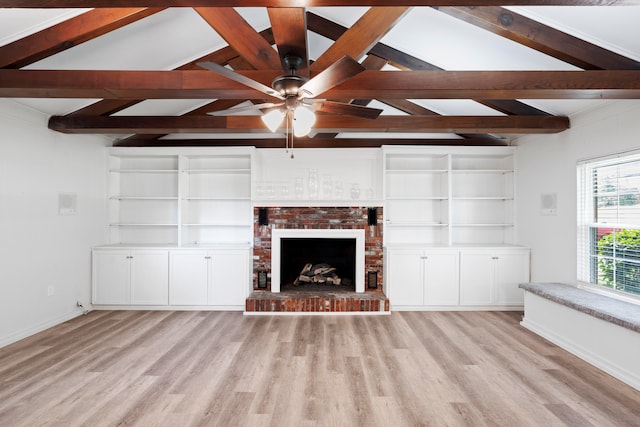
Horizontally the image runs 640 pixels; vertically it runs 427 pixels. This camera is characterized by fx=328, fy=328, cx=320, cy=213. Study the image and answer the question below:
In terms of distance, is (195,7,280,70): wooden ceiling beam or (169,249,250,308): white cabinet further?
(169,249,250,308): white cabinet

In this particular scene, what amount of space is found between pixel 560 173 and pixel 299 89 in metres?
3.68

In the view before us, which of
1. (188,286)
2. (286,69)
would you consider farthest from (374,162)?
(188,286)

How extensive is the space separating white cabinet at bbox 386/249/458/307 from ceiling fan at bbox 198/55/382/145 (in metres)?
2.71

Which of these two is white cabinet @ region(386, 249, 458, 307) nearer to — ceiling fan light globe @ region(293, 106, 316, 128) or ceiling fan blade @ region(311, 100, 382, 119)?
ceiling fan blade @ region(311, 100, 382, 119)

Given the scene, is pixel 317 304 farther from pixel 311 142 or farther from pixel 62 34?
pixel 62 34

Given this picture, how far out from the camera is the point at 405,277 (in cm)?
473

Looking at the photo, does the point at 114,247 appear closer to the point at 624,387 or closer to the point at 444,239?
the point at 444,239

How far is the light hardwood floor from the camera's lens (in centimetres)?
226

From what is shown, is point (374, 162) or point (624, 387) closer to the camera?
point (624, 387)

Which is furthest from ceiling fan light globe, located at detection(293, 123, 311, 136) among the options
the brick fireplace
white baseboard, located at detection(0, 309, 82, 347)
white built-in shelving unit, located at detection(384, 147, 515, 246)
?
white baseboard, located at detection(0, 309, 82, 347)

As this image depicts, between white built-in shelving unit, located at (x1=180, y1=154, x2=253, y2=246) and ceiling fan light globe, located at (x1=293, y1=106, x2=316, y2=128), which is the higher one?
ceiling fan light globe, located at (x1=293, y1=106, x2=316, y2=128)

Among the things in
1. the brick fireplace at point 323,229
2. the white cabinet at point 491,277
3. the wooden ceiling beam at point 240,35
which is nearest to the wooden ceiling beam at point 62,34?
the wooden ceiling beam at point 240,35

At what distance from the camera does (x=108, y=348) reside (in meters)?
3.37

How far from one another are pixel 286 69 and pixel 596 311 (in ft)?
11.2
